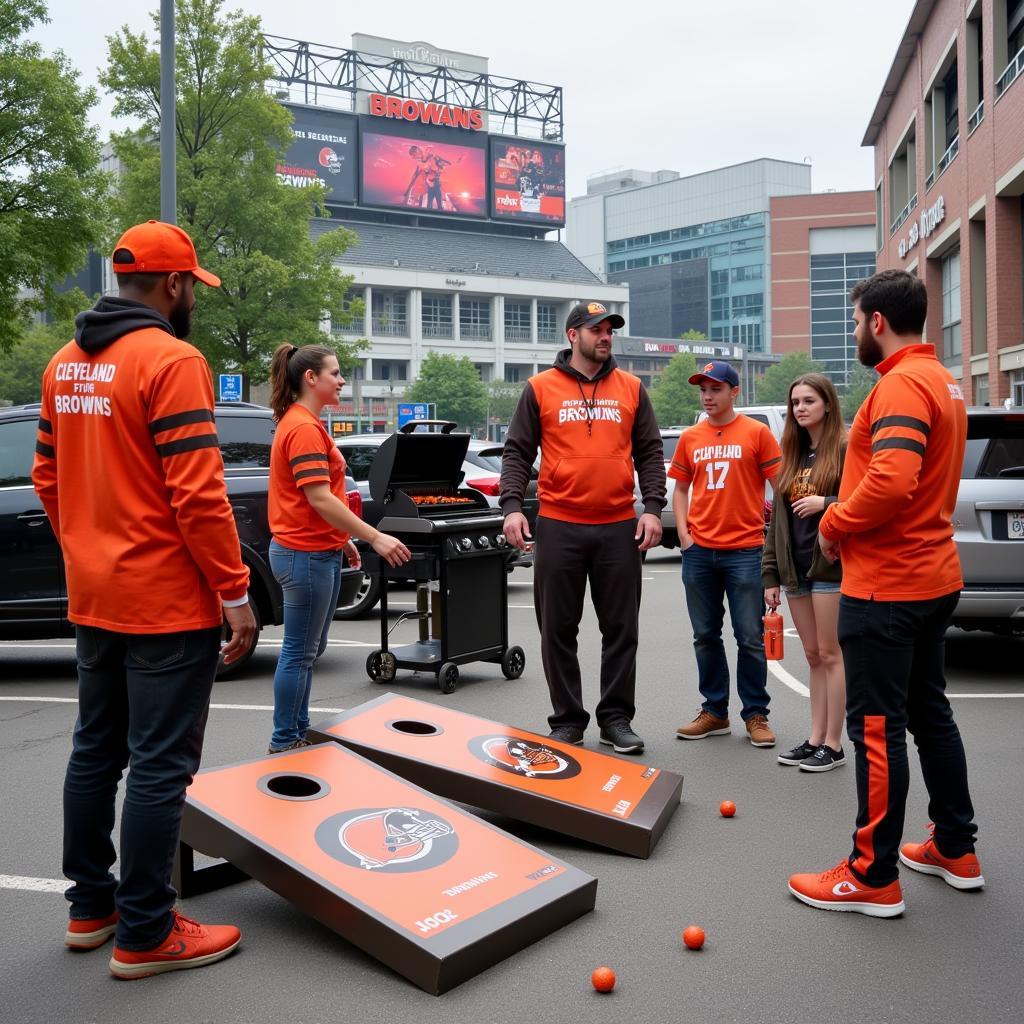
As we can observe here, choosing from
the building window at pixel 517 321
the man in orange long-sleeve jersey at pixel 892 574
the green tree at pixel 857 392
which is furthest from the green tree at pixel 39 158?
the building window at pixel 517 321

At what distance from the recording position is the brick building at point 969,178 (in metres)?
23.7

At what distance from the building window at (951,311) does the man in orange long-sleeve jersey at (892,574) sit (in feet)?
91.3

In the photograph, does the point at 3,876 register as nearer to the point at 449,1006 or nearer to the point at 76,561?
the point at 76,561

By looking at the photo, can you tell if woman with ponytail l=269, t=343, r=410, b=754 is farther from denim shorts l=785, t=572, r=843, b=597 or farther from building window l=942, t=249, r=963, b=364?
building window l=942, t=249, r=963, b=364

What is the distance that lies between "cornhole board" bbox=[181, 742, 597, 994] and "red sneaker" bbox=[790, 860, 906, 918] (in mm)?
794

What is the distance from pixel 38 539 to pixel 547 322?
101 metres

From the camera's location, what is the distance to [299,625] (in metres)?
5.93

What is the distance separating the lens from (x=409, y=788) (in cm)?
438

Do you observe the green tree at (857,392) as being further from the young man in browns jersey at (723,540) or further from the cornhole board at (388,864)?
the cornhole board at (388,864)

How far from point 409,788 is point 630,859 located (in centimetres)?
98

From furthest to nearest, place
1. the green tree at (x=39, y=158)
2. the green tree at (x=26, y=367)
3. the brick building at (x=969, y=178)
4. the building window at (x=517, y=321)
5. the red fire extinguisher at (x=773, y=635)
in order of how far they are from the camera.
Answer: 1. the building window at (x=517, y=321)
2. the green tree at (x=26, y=367)
3. the brick building at (x=969, y=178)
4. the green tree at (x=39, y=158)
5. the red fire extinguisher at (x=773, y=635)

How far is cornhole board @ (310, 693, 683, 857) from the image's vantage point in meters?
4.68

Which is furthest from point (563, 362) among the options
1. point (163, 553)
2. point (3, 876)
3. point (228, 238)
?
point (228, 238)

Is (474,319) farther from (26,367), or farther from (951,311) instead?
(951,311)
